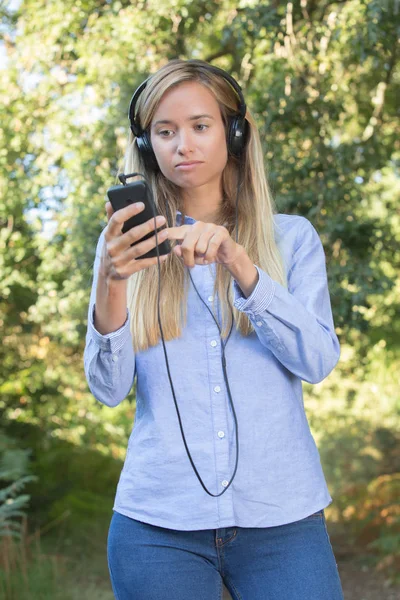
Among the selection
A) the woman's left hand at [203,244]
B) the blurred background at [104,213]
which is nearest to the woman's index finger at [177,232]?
the woman's left hand at [203,244]

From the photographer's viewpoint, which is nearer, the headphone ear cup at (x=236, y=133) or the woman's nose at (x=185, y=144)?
the woman's nose at (x=185, y=144)

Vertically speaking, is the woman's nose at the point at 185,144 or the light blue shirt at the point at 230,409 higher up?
the woman's nose at the point at 185,144

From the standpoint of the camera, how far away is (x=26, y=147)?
22.5 feet

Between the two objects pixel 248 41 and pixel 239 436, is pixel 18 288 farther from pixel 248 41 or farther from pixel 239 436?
pixel 239 436

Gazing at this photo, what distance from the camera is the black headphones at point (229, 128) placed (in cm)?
207

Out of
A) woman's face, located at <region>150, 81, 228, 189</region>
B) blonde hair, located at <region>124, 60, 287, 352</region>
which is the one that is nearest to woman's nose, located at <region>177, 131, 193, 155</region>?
woman's face, located at <region>150, 81, 228, 189</region>

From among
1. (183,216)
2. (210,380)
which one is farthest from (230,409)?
(183,216)

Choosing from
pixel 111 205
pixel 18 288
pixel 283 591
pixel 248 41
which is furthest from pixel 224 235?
pixel 18 288

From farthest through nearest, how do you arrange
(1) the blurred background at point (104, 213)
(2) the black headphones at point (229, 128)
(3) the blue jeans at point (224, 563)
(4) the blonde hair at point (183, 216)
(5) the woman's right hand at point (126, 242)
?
(1) the blurred background at point (104, 213) → (2) the black headphones at point (229, 128) → (4) the blonde hair at point (183, 216) → (3) the blue jeans at point (224, 563) → (5) the woman's right hand at point (126, 242)

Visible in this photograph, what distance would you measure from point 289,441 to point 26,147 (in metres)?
5.52

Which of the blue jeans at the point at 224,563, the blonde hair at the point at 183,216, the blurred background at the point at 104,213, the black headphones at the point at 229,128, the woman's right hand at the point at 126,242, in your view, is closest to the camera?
the woman's right hand at the point at 126,242

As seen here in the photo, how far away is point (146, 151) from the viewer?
2.13 m

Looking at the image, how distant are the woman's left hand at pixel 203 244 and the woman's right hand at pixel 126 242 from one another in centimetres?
4

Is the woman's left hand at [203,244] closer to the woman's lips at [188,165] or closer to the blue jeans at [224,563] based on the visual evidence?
the woman's lips at [188,165]
